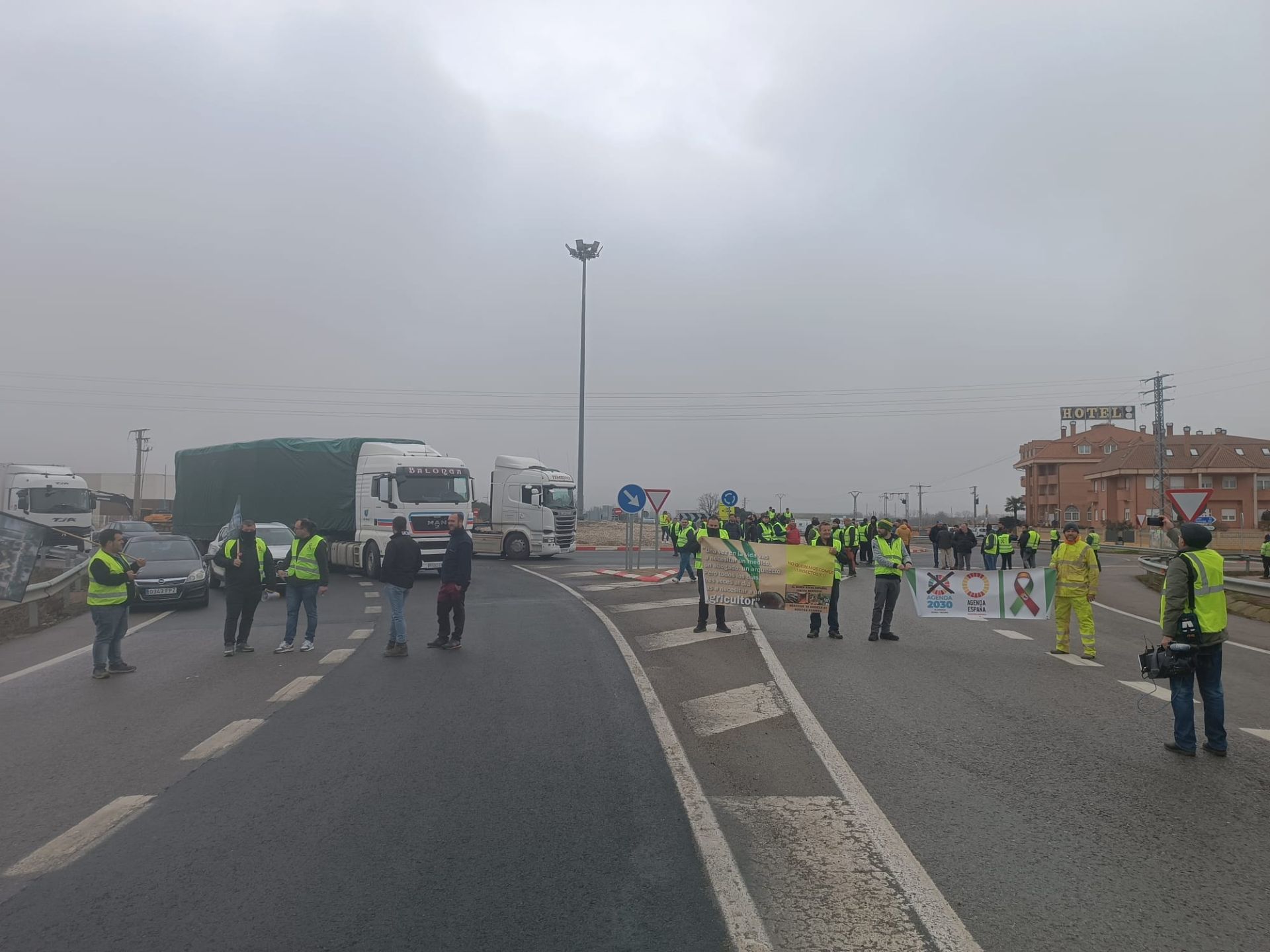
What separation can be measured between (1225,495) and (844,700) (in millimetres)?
85166

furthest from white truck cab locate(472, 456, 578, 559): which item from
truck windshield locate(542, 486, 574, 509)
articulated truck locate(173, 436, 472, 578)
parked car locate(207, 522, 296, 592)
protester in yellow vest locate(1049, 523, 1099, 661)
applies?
protester in yellow vest locate(1049, 523, 1099, 661)

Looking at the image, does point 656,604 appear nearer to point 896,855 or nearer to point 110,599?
point 110,599

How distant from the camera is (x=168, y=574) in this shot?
54.3 ft

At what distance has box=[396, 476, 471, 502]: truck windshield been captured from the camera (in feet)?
74.6

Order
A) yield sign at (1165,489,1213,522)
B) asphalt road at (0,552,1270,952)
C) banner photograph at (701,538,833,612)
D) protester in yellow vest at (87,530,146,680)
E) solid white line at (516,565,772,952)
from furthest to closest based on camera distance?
yield sign at (1165,489,1213,522), banner photograph at (701,538,833,612), protester in yellow vest at (87,530,146,680), asphalt road at (0,552,1270,952), solid white line at (516,565,772,952)

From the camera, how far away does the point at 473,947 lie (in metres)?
3.50

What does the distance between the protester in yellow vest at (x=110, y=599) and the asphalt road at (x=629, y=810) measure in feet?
1.24

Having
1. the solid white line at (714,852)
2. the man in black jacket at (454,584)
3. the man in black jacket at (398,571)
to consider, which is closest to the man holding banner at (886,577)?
the solid white line at (714,852)

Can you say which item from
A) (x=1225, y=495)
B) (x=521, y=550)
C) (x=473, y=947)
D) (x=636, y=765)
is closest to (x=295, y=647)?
(x=636, y=765)

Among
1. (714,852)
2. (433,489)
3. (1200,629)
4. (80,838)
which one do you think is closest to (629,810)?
(714,852)

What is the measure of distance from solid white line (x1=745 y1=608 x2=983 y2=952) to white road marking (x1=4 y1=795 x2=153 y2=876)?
13.7 ft

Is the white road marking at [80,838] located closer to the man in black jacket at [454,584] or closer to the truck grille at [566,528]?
the man in black jacket at [454,584]

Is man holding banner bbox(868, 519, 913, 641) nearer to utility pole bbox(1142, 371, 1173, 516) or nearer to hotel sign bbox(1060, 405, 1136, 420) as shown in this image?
utility pole bbox(1142, 371, 1173, 516)

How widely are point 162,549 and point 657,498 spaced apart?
12.5m
